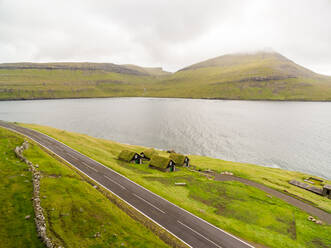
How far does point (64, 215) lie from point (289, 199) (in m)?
55.7

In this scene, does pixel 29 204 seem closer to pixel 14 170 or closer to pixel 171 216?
pixel 14 170

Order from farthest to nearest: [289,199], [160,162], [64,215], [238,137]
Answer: [238,137]
[160,162]
[289,199]
[64,215]

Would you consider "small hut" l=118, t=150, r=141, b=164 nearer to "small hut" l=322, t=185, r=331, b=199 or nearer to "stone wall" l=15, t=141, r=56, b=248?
"stone wall" l=15, t=141, r=56, b=248

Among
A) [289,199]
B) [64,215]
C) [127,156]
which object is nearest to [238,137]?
[289,199]

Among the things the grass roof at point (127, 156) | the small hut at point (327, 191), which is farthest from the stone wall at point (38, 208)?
the small hut at point (327, 191)

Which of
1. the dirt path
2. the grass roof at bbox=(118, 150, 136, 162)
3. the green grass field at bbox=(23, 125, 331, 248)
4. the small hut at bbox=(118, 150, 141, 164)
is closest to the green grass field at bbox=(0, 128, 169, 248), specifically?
the green grass field at bbox=(23, 125, 331, 248)

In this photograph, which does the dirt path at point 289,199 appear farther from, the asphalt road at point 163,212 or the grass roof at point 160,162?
the asphalt road at point 163,212

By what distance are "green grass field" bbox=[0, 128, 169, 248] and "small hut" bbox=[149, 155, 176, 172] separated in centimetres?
2631

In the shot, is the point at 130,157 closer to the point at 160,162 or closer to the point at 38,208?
the point at 160,162

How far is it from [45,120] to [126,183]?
158323mm

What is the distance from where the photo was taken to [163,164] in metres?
61.2

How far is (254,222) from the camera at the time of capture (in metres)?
37.9

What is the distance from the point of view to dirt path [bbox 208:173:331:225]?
42.2 meters

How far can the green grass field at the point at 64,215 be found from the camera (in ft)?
78.1
